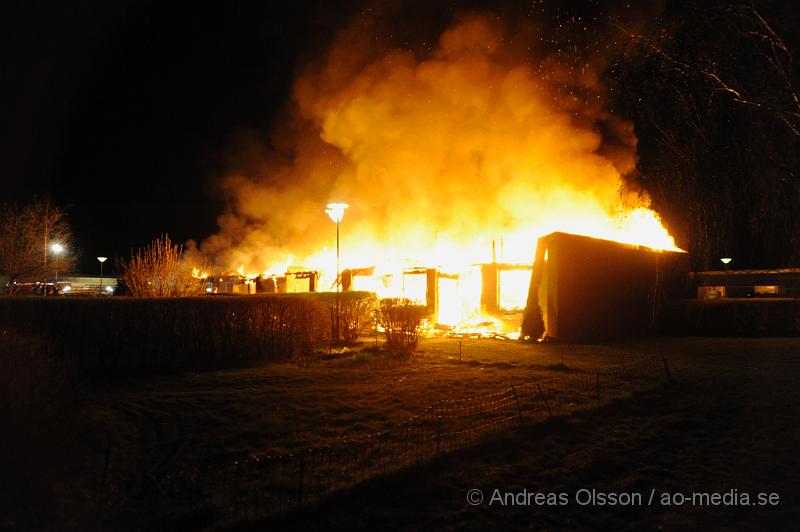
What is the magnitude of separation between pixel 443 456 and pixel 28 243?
29896 mm

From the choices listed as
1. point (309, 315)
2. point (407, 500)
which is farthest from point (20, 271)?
point (407, 500)

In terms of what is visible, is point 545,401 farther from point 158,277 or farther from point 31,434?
point 158,277

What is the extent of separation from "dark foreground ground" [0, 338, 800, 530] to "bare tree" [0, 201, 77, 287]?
21.0 meters

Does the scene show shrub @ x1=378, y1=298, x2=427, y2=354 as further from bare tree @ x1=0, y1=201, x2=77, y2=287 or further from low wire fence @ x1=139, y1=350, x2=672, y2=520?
bare tree @ x1=0, y1=201, x2=77, y2=287

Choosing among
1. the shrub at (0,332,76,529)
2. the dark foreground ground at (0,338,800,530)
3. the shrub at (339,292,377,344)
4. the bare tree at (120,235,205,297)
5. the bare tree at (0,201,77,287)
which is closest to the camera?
the shrub at (0,332,76,529)

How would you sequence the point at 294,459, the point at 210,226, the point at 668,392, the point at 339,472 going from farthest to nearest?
the point at 210,226 < the point at 668,392 < the point at 294,459 < the point at 339,472

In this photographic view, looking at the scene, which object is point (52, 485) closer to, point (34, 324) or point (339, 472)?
point (339, 472)

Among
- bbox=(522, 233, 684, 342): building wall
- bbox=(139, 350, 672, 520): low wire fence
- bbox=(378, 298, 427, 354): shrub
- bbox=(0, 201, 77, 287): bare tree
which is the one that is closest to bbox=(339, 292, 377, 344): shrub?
bbox=(378, 298, 427, 354): shrub

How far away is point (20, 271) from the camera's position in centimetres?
2769

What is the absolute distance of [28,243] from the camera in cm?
2830

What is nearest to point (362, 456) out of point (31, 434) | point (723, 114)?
point (31, 434)

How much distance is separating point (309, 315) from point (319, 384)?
525cm

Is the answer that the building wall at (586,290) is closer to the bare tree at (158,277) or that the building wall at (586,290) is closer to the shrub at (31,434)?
the bare tree at (158,277)

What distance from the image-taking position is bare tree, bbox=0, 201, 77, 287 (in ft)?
91.1
